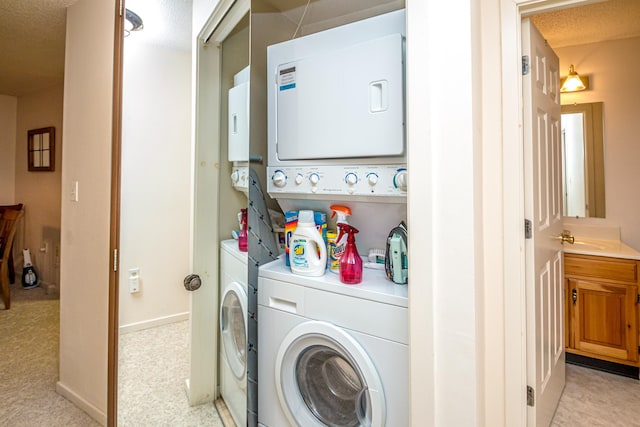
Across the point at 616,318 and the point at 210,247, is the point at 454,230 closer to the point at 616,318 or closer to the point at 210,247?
the point at 210,247

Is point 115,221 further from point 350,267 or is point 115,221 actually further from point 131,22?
point 350,267

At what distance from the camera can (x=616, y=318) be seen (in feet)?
7.01

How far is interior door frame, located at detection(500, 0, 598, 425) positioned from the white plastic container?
784 millimetres

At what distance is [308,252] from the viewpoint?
135cm

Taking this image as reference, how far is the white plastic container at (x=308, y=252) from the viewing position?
1345 millimetres

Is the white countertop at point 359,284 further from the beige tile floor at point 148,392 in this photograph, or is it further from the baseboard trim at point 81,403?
the baseboard trim at point 81,403

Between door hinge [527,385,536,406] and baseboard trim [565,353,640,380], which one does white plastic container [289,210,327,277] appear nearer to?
door hinge [527,385,536,406]

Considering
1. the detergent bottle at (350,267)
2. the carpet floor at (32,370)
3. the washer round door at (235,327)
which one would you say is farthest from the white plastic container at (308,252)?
the carpet floor at (32,370)

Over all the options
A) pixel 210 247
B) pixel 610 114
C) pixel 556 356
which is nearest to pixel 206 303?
pixel 210 247

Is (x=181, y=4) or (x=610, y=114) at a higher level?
(x=181, y=4)

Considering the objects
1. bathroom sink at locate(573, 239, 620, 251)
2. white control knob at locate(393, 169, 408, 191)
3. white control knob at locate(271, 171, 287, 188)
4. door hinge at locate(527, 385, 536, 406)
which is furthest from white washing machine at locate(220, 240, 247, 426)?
bathroom sink at locate(573, 239, 620, 251)

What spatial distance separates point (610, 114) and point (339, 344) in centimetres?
294

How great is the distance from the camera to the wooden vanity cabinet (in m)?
2.09

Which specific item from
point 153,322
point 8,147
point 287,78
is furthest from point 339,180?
point 8,147
